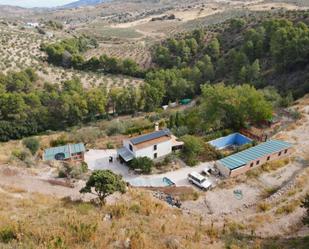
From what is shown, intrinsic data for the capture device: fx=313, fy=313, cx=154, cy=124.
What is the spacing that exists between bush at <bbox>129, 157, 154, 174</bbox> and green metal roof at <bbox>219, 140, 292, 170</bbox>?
21.5 ft

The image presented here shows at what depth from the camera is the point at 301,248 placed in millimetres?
14094

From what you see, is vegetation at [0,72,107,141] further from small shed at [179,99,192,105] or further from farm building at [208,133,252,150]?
farm building at [208,133,252,150]

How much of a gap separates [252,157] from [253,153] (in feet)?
2.47

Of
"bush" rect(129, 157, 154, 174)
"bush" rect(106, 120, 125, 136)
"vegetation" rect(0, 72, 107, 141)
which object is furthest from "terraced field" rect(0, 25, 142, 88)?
"bush" rect(129, 157, 154, 174)

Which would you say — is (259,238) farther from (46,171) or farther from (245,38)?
(245,38)

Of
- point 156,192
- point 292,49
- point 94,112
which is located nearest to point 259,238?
point 156,192

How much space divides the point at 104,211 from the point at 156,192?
866cm

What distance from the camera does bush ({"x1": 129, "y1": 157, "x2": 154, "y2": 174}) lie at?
1154 inches

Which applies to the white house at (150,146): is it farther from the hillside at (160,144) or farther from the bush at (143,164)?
the bush at (143,164)

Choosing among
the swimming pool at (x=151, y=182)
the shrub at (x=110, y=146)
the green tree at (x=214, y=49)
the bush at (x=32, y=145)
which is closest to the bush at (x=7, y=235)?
the swimming pool at (x=151, y=182)

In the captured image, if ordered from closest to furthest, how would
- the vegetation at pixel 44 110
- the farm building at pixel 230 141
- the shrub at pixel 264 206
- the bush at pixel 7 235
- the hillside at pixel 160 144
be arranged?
the bush at pixel 7 235 → the hillside at pixel 160 144 → the shrub at pixel 264 206 → the farm building at pixel 230 141 → the vegetation at pixel 44 110

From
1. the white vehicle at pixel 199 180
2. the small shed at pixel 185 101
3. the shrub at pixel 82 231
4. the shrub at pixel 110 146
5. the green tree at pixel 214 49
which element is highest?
the shrub at pixel 82 231

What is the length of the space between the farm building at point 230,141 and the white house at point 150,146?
4.28 metres

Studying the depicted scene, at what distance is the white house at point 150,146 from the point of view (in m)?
30.8
